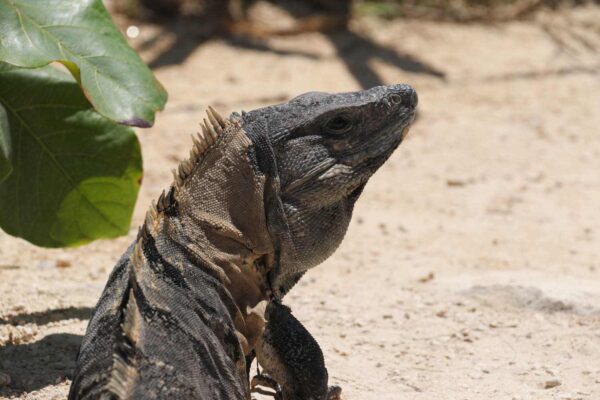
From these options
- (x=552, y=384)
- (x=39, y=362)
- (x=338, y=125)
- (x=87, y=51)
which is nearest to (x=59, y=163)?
(x=87, y=51)

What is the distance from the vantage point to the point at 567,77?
11.1 meters

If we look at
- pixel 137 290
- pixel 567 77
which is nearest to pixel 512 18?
pixel 567 77

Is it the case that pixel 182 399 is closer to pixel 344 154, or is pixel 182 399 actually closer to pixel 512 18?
pixel 344 154

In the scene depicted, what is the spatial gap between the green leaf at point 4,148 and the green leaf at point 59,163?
52 mm

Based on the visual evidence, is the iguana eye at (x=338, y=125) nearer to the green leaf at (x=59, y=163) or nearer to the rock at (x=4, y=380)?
the green leaf at (x=59, y=163)

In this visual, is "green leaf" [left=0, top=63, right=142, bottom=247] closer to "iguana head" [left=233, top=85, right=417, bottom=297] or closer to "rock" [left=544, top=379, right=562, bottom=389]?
"iguana head" [left=233, top=85, right=417, bottom=297]

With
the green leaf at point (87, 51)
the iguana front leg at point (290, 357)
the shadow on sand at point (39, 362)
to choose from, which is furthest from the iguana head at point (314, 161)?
the shadow on sand at point (39, 362)

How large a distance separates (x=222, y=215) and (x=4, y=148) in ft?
4.01

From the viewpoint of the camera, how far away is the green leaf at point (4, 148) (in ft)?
13.3

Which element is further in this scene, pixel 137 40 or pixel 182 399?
pixel 137 40

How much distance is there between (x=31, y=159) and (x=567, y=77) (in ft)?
26.0

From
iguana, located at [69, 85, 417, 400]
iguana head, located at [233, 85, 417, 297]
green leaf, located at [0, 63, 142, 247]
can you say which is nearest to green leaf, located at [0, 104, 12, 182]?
green leaf, located at [0, 63, 142, 247]

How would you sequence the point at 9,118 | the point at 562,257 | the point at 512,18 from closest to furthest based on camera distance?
the point at 9,118 → the point at 562,257 → the point at 512,18

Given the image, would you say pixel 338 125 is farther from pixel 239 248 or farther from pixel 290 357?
pixel 290 357
